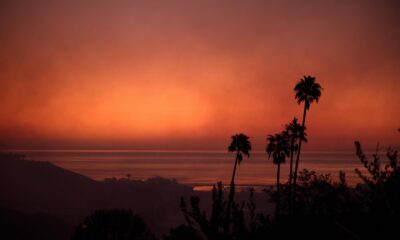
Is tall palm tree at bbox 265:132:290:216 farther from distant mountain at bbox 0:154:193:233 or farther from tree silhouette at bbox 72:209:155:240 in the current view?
distant mountain at bbox 0:154:193:233

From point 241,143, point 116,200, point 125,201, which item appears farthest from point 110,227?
point 116,200

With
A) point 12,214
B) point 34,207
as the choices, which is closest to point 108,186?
point 34,207

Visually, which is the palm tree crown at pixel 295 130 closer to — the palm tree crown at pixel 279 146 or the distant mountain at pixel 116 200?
the palm tree crown at pixel 279 146

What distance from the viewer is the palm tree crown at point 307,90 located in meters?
50.5

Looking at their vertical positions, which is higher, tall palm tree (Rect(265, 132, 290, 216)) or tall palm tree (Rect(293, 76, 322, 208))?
tall palm tree (Rect(293, 76, 322, 208))

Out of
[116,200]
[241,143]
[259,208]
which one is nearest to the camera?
[241,143]

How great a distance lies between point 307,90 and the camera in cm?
5066

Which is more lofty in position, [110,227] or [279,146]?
[279,146]

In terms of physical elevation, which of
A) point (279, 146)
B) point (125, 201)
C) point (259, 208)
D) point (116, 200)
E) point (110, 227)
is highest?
point (279, 146)

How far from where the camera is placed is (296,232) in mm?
14742

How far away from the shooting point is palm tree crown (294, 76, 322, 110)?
50531 mm

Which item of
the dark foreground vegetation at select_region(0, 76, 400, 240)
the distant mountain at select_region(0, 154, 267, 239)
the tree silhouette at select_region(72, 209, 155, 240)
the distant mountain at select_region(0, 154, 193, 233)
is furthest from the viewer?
the distant mountain at select_region(0, 154, 193, 233)

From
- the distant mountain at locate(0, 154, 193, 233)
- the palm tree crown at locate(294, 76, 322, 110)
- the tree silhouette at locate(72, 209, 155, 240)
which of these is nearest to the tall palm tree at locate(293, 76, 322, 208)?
the palm tree crown at locate(294, 76, 322, 110)

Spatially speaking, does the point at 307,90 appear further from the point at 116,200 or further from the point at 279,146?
the point at 116,200
